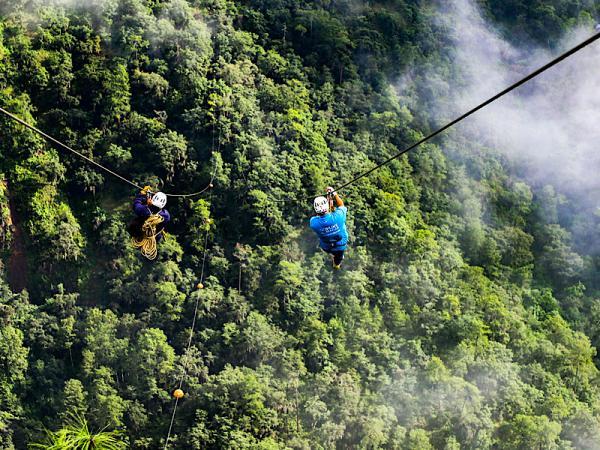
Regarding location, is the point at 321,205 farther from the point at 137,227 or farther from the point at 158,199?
the point at 137,227

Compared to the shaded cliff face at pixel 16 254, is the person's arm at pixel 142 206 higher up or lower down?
higher up

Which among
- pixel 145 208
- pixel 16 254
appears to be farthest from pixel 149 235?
pixel 16 254

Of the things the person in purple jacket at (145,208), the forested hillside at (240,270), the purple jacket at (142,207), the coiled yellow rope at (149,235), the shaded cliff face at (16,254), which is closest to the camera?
the person in purple jacket at (145,208)

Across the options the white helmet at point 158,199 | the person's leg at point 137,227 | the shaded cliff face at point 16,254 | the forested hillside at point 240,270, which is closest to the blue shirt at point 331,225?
the white helmet at point 158,199

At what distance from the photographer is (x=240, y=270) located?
2792 cm

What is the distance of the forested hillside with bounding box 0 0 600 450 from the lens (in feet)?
84.4

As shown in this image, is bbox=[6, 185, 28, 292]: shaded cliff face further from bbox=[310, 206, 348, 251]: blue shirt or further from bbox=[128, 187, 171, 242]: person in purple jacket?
bbox=[310, 206, 348, 251]: blue shirt

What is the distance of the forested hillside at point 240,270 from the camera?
25.7m

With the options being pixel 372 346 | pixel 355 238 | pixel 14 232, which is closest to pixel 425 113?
pixel 355 238

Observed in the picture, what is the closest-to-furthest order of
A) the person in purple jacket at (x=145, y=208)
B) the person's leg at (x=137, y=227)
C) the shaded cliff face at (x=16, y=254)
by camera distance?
the person in purple jacket at (x=145, y=208), the person's leg at (x=137, y=227), the shaded cliff face at (x=16, y=254)

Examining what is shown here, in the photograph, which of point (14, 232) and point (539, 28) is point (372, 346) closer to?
point (14, 232)

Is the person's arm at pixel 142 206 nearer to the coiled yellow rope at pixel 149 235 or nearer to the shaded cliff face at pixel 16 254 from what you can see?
the coiled yellow rope at pixel 149 235

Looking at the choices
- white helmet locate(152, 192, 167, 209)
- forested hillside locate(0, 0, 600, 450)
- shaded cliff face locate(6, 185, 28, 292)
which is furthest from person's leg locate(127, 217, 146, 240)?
shaded cliff face locate(6, 185, 28, 292)

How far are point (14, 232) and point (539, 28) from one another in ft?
109
